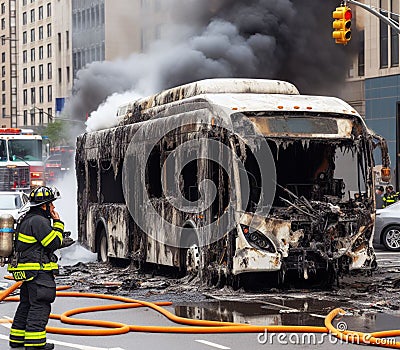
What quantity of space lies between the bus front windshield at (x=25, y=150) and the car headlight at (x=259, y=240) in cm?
2159

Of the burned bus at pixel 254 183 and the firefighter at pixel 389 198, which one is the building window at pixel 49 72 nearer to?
the firefighter at pixel 389 198

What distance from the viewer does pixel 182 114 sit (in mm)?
13688

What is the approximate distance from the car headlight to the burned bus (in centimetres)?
1

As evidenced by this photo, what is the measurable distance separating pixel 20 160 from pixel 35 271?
2476cm

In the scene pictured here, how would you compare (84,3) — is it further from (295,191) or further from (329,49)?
(295,191)

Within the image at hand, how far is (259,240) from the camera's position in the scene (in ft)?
40.5

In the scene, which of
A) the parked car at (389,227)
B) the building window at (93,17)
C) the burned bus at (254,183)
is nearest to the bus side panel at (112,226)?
the burned bus at (254,183)

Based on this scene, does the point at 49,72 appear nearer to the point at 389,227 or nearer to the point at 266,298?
the point at 389,227

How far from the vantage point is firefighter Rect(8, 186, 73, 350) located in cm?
842

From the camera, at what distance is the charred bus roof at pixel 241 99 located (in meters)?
12.9

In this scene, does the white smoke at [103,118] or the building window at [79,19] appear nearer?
the white smoke at [103,118]

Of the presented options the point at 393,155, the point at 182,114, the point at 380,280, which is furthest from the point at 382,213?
the point at 393,155

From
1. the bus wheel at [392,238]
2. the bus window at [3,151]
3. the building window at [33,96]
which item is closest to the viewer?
the bus wheel at [392,238]

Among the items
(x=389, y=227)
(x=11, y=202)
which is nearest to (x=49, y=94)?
(x=11, y=202)
